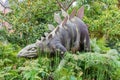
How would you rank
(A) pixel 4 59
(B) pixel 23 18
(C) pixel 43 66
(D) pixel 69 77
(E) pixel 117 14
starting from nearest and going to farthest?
1. (D) pixel 69 77
2. (C) pixel 43 66
3. (A) pixel 4 59
4. (B) pixel 23 18
5. (E) pixel 117 14

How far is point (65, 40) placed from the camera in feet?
9.23

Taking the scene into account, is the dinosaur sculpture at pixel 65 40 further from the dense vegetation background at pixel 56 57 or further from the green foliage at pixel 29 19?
the green foliage at pixel 29 19

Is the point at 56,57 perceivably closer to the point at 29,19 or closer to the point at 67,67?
the point at 67,67

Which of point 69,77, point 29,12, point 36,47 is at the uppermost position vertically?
point 29,12

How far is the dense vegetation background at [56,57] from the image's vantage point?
247cm

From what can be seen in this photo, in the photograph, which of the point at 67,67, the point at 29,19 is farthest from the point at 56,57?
the point at 29,19

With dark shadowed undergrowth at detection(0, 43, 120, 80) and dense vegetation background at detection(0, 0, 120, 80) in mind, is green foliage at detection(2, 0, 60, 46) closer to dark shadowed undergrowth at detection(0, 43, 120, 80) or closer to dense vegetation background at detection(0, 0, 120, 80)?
dense vegetation background at detection(0, 0, 120, 80)

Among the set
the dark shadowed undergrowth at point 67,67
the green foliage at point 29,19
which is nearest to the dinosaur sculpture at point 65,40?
the dark shadowed undergrowth at point 67,67

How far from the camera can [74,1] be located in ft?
15.2

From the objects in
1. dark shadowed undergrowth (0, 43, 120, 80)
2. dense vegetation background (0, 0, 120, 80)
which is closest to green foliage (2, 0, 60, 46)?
dense vegetation background (0, 0, 120, 80)

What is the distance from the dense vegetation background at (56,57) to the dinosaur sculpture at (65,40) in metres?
0.09

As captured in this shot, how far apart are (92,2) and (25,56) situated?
2.34 m

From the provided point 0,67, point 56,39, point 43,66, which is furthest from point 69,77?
point 0,67

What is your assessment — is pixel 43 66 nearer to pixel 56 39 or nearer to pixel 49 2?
pixel 56 39
